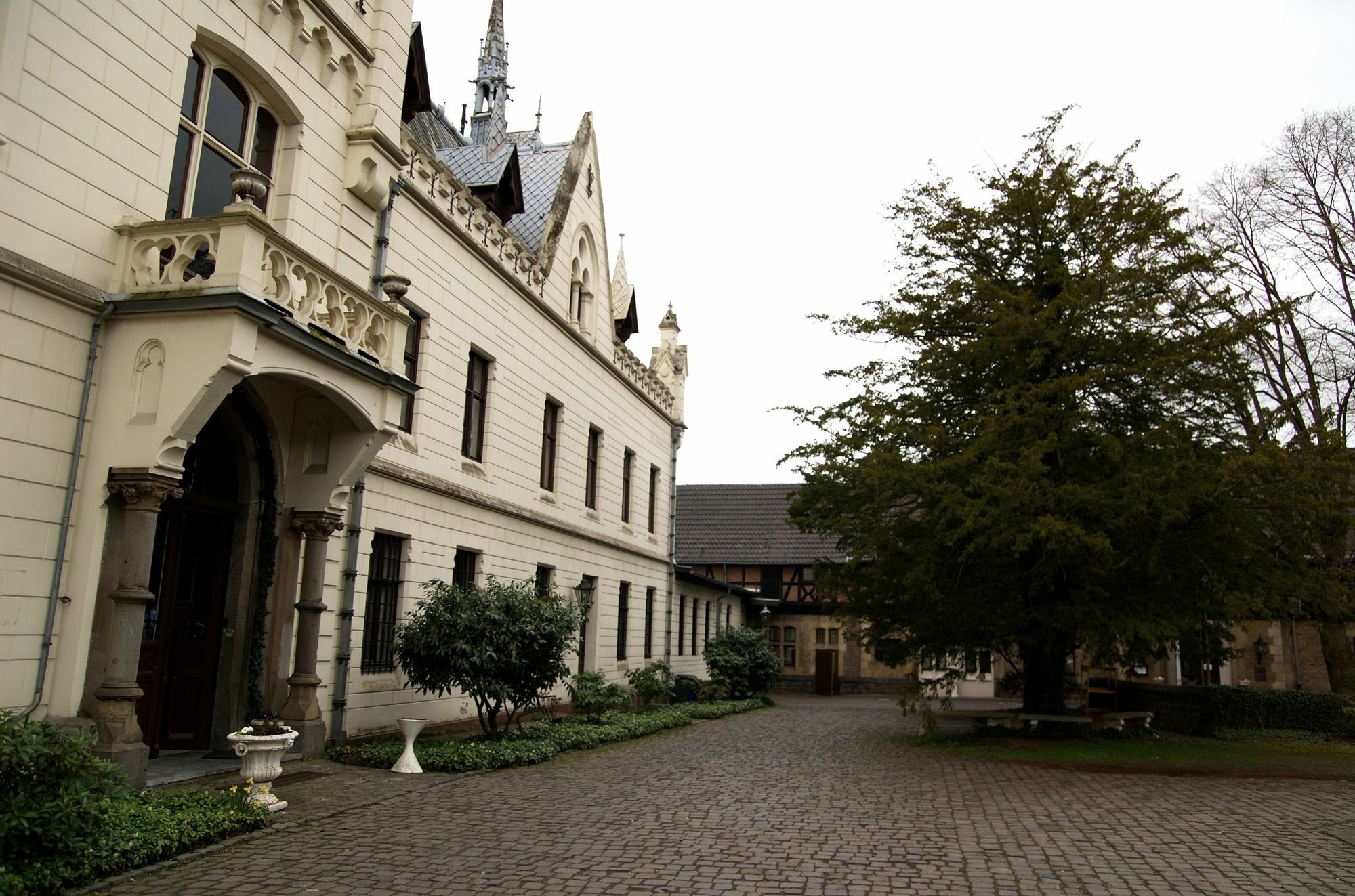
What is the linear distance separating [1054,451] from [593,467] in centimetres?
1101

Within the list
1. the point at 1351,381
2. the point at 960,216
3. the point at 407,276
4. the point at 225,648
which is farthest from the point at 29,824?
the point at 1351,381

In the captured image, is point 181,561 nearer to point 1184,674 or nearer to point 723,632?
point 723,632

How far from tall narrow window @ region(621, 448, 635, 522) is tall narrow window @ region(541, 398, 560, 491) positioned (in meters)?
4.57

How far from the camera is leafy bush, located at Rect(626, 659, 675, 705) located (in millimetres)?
21984

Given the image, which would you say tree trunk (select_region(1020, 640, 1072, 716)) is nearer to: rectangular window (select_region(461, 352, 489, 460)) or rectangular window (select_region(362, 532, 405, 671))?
rectangular window (select_region(461, 352, 489, 460))

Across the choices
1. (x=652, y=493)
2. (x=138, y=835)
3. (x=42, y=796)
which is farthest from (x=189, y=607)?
(x=652, y=493)

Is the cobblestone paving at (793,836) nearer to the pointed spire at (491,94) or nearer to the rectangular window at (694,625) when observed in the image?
the rectangular window at (694,625)

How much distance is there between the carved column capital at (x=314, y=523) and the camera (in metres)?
11.3

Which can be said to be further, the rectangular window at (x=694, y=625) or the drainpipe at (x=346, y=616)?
the rectangular window at (x=694, y=625)

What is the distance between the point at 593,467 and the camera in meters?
23.4

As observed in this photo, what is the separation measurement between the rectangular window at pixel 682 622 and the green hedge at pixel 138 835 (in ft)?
73.2

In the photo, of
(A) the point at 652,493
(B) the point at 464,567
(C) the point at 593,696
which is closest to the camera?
(B) the point at 464,567

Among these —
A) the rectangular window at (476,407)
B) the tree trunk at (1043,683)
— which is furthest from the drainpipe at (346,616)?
the tree trunk at (1043,683)

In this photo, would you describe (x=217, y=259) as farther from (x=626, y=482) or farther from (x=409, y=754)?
(x=626, y=482)
